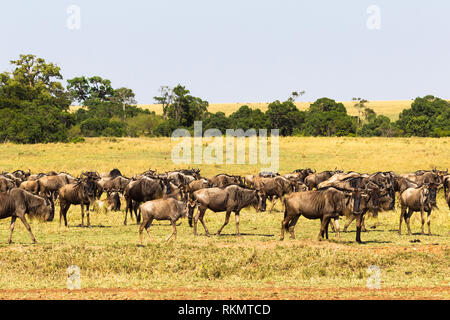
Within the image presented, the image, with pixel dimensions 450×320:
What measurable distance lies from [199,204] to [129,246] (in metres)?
3.38

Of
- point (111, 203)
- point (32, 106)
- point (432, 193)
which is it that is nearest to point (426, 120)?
point (32, 106)

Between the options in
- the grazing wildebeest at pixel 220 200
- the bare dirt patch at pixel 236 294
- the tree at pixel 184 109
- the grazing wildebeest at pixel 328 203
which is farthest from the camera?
the tree at pixel 184 109

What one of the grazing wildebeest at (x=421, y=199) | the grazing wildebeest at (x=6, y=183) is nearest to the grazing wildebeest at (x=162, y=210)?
the grazing wildebeest at (x=421, y=199)

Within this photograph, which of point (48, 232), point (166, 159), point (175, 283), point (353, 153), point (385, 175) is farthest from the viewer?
point (353, 153)

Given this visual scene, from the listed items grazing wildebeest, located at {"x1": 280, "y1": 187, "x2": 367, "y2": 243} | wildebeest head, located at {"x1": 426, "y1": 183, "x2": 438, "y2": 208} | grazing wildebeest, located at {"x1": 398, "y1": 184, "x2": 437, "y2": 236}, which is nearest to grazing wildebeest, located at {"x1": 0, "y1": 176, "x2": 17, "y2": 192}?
grazing wildebeest, located at {"x1": 280, "y1": 187, "x2": 367, "y2": 243}

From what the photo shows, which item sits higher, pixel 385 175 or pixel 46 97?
pixel 46 97

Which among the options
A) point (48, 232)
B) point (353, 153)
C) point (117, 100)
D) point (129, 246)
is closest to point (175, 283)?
point (129, 246)

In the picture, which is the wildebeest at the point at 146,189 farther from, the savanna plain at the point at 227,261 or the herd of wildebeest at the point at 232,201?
the savanna plain at the point at 227,261

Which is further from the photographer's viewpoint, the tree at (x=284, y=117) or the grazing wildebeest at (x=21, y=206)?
the tree at (x=284, y=117)

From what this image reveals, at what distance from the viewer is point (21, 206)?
17969 mm

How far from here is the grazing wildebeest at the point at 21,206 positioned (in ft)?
58.0

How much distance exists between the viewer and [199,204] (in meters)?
19.8

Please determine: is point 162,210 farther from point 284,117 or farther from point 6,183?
point 284,117

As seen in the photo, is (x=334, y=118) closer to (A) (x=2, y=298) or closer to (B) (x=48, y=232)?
(B) (x=48, y=232)
